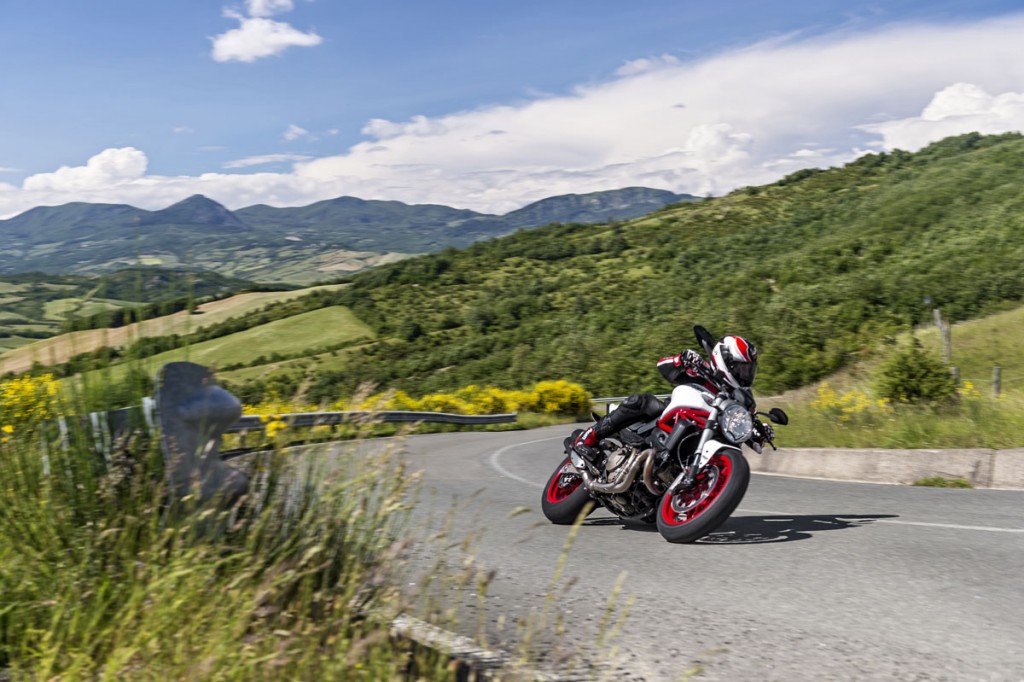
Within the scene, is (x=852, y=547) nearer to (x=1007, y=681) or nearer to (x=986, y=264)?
(x=1007, y=681)

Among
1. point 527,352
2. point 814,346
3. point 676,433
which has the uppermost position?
point 676,433

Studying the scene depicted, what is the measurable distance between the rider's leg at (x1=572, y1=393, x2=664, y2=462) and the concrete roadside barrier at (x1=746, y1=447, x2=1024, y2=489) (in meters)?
3.71

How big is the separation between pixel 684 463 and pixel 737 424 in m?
0.52

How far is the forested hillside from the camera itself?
43.9 metres

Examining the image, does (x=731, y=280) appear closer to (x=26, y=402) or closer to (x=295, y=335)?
(x=295, y=335)

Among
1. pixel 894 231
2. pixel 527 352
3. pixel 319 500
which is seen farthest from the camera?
pixel 894 231

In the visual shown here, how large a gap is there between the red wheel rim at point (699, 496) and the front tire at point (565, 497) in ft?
3.18

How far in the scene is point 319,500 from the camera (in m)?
4.29

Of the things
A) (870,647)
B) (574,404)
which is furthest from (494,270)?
(870,647)

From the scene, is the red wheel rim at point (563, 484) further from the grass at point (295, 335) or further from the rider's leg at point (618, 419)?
the grass at point (295, 335)

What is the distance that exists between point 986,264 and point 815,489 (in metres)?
44.3

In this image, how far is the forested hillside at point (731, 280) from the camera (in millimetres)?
43906

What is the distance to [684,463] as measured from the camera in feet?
23.3

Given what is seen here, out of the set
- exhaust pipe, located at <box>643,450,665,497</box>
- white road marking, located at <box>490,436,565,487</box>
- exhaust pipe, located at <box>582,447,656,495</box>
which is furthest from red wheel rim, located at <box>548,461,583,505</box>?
white road marking, located at <box>490,436,565,487</box>
